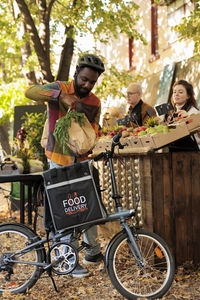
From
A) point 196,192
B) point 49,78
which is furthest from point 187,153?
point 49,78

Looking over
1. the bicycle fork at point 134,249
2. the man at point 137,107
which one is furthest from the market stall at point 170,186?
the man at point 137,107

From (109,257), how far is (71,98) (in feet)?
4.75

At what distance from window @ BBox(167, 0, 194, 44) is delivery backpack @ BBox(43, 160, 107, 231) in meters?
9.40

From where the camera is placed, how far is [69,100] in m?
3.49

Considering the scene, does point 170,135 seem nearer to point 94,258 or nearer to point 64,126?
point 64,126

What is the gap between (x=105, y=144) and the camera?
4.86 meters

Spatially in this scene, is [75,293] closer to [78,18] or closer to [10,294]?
[10,294]

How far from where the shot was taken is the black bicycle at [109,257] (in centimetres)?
335

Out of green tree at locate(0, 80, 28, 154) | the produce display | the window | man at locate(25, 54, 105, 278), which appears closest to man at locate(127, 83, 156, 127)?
the produce display

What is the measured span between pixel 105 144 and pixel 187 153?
3.60ft

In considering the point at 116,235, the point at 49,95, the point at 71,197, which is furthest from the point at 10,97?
the point at 116,235

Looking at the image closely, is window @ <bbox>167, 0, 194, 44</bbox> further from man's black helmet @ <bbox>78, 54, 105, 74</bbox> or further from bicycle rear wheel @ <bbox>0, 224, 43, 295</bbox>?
bicycle rear wheel @ <bbox>0, 224, 43, 295</bbox>

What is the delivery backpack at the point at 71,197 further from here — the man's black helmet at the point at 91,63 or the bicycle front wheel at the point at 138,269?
the man's black helmet at the point at 91,63

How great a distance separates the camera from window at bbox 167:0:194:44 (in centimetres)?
1171
